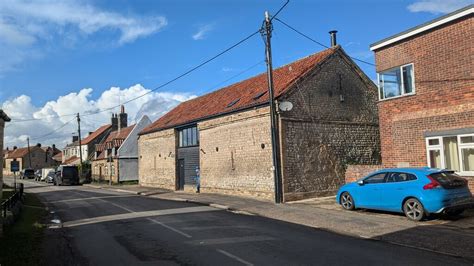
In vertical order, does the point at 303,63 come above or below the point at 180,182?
above

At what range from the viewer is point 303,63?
24703 mm

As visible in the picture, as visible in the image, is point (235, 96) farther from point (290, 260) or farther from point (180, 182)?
point (290, 260)

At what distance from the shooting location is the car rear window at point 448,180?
12758 millimetres

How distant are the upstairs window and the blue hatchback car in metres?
16.1

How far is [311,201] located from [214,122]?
881 centimetres

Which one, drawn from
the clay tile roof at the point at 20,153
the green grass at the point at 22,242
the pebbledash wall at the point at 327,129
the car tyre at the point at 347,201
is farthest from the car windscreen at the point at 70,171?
the clay tile roof at the point at 20,153

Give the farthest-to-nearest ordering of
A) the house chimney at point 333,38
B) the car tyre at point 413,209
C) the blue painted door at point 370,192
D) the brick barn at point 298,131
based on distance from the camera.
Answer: the house chimney at point 333,38, the brick barn at point 298,131, the blue painted door at point 370,192, the car tyre at point 413,209

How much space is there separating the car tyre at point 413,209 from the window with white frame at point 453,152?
3188mm

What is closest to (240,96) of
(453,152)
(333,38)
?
(333,38)

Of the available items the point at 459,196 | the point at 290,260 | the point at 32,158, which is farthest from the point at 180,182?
the point at 32,158

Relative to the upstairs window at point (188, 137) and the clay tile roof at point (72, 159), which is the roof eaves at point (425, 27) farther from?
the clay tile roof at point (72, 159)

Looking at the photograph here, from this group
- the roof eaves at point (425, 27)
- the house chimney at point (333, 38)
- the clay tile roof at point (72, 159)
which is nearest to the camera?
the roof eaves at point (425, 27)

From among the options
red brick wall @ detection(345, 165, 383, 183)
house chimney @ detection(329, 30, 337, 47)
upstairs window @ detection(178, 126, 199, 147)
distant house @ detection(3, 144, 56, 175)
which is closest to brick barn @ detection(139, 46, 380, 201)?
house chimney @ detection(329, 30, 337, 47)

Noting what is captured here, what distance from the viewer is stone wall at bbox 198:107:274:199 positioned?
70.8 feet
